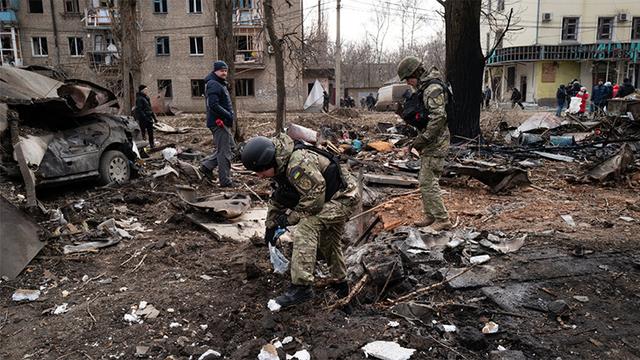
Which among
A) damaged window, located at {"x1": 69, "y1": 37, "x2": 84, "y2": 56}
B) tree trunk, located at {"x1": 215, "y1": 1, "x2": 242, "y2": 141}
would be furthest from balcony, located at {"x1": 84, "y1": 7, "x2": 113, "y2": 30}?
tree trunk, located at {"x1": 215, "y1": 1, "x2": 242, "y2": 141}

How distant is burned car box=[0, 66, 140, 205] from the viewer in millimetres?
6000

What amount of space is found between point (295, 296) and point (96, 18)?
3753 centimetres

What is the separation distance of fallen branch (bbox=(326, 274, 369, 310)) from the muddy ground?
8cm

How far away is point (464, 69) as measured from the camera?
11.0m

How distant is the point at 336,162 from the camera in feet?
12.4

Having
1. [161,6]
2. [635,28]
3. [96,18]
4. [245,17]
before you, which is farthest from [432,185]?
[635,28]

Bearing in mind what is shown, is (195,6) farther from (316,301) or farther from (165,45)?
(316,301)

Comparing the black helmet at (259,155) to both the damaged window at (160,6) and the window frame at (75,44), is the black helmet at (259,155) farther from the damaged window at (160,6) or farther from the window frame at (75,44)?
the window frame at (75,44)

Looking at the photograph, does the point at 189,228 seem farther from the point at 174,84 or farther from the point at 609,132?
the point at 174,84

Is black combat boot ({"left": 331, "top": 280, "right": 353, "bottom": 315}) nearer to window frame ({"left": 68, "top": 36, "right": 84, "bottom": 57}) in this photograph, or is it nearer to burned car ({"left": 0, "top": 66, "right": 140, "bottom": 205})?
burned car ({"left": 0, "top": 66, "right": 140, "bottom": 205})

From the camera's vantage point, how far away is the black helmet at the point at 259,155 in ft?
11.3

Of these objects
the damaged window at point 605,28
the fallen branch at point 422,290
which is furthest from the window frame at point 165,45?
the fallen branch at point 422,290

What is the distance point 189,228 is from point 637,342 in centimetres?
472

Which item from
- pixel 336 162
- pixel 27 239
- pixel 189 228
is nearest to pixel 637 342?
pixel 336 162
